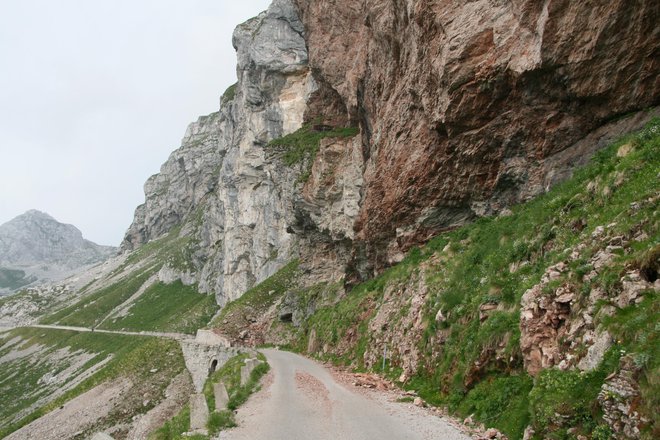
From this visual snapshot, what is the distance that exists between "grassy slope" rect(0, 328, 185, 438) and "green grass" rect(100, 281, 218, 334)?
782cm

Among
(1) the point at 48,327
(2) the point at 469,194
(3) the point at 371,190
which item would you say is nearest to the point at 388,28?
(3) the point at 371,190

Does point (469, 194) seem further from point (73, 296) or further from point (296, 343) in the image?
point (73, 296)

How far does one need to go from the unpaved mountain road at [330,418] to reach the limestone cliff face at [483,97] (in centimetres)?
1292

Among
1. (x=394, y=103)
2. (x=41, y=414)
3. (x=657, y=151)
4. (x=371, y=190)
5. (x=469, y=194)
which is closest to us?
(x=657, y=151)

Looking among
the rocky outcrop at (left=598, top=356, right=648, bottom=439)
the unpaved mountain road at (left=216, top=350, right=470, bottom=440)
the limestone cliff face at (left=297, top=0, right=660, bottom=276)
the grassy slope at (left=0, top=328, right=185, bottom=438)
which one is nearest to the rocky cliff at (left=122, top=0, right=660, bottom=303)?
the limestone cliff face at (left=297, top=0, right=660, bottom=276)

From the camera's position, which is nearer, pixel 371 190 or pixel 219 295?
pixel 371 190

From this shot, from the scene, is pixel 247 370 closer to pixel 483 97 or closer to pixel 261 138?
pixel 483 97

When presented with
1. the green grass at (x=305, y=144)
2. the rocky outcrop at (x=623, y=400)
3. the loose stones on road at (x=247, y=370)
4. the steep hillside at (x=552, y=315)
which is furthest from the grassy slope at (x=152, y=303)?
the rocky outcrop at (x=623, y=400)

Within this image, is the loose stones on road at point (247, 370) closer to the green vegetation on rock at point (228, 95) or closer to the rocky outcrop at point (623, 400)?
the rocky outcrop at point (623, 400)

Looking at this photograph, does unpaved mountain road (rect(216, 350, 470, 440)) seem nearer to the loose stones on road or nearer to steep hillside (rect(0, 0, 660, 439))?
steep hillside (rect(0, 0, 660, 439))

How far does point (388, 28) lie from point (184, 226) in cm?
15853

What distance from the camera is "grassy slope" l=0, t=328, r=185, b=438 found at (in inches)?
1565

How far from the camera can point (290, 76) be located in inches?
3231

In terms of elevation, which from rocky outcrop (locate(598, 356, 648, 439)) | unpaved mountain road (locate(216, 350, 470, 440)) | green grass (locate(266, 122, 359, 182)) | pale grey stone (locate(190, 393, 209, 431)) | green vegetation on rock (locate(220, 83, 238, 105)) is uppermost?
green vegetation on rock (locate(220, 83, 238, 105))
